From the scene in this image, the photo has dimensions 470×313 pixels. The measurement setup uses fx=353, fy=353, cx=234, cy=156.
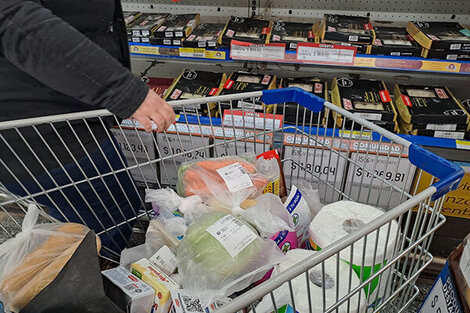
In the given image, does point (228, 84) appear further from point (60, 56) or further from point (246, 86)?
point (60, 56)

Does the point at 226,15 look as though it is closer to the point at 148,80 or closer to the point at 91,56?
the point at 148,80

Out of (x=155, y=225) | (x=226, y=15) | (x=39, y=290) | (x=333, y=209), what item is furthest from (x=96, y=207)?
(x=226, y=15)

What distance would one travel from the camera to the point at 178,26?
1.79m

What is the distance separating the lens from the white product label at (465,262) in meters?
0.88

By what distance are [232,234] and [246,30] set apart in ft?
4.07

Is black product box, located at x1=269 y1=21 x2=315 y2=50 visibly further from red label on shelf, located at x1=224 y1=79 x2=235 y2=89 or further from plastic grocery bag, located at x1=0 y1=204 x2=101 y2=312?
plastic grocery bag, located at x1=0 y1=204 x2=101 y2=312

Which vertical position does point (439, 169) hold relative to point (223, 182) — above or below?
above

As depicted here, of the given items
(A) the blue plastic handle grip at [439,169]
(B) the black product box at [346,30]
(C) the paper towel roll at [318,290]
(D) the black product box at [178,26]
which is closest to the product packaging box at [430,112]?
(B) the black product box at [346,30]

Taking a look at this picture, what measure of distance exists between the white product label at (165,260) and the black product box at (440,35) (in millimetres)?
1367

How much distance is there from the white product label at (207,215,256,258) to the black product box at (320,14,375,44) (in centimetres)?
111

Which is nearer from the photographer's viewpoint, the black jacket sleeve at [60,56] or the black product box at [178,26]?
the black jacket sleeve at [60,56]

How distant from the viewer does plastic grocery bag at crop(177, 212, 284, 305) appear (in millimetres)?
770

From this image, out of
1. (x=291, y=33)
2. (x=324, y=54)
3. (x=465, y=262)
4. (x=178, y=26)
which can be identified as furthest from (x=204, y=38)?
(x=465, y=262)

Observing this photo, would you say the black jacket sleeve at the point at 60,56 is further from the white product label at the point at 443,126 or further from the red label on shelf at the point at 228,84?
the white product label at the point at 443,126
